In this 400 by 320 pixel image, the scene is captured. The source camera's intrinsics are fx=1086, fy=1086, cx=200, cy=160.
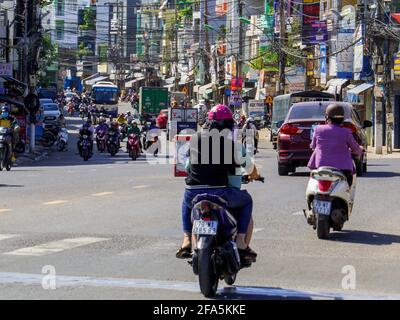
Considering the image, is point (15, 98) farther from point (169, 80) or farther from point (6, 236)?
point (169, 80)

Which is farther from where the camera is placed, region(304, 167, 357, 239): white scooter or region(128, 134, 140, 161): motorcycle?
region(128, 134, 140, 161): motorcycle

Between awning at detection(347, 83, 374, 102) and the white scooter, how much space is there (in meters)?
42.0

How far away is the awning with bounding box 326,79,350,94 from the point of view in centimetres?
6172

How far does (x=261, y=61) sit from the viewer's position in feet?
264

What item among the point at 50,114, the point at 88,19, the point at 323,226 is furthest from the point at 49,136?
the point at 88,19

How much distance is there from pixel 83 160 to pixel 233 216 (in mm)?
31128

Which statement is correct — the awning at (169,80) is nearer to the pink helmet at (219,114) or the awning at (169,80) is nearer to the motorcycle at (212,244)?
the pink helmet at (219,114)

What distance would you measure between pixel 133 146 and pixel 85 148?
190 centimetres

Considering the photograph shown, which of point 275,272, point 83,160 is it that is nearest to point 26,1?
point 83,160

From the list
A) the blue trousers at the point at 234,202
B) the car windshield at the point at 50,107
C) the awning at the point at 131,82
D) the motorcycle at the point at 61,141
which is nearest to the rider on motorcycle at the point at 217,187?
the blue trousers at the point at 234,202

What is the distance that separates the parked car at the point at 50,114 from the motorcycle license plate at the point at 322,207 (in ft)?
129

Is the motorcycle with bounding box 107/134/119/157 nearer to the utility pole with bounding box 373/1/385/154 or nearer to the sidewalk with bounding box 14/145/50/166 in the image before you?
the sidewalk with bounding box 14/145/50/166

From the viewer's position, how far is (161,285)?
33.8 feet

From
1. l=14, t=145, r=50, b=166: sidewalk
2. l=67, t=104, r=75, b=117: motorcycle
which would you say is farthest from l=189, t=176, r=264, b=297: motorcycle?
l=67, t=104, r=75, b=117: motorcycle
